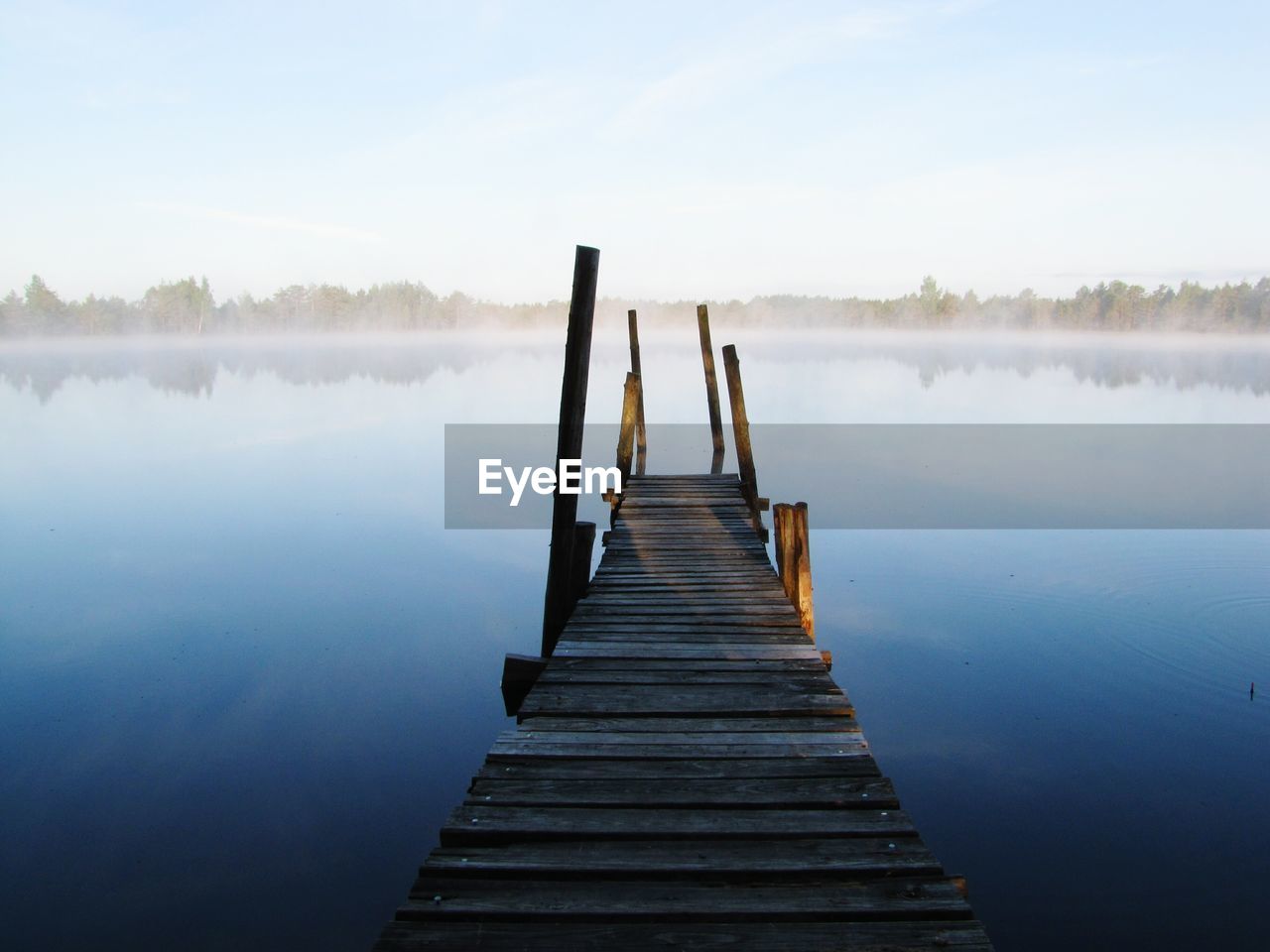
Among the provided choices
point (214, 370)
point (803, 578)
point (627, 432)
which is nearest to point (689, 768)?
point (803, 578)

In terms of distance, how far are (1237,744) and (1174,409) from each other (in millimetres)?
29062

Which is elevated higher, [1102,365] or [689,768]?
[1102,365]

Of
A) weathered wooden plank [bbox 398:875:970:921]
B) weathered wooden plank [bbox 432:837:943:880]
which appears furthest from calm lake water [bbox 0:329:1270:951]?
weathered wooden plank [bbox 398:875:970:921]

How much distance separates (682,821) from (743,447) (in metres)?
8.50

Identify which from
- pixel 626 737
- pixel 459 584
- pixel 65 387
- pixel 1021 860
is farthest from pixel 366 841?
pixel 65 387

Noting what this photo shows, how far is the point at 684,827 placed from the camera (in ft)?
11.0

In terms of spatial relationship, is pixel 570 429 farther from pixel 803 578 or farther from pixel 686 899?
pixel 686 899

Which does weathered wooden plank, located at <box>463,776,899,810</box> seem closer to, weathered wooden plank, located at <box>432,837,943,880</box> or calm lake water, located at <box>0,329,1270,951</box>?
weathered wooden plank, located at <box>432,837,943,880</box>

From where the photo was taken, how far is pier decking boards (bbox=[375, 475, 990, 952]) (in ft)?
9.19

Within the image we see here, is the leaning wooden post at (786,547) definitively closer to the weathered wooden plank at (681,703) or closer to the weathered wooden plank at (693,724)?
the weathered wooden plank at (681,703)

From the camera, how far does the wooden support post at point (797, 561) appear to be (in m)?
7.03

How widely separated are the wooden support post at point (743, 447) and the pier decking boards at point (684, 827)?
15.7 feet

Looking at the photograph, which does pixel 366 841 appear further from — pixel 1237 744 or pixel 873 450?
pixel 873 450

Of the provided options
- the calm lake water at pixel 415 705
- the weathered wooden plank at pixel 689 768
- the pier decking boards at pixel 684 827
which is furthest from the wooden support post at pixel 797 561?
the weathered wooden plank at pixel 689 768
